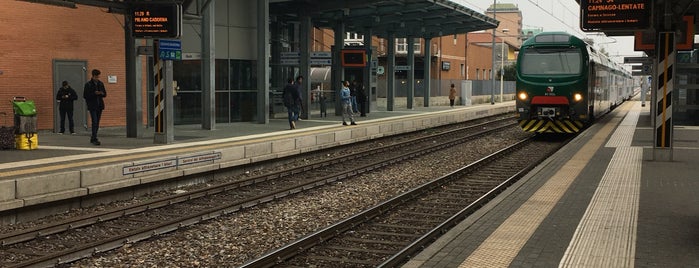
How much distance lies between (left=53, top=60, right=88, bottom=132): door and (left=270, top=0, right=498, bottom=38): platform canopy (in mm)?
8410

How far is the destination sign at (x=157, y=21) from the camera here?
16.2 m

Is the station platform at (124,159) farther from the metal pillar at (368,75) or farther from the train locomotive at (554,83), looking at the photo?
the metal pillar at (368,75)

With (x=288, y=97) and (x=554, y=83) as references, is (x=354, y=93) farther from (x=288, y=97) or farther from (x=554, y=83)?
(x=554, y=83)

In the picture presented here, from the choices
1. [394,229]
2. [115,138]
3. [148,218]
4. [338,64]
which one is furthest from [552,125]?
[148,218]

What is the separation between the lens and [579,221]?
790 cm

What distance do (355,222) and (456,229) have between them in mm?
1703

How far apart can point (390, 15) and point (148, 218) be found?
24511 mm

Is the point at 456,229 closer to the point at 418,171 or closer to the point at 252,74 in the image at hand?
the point at 418,171

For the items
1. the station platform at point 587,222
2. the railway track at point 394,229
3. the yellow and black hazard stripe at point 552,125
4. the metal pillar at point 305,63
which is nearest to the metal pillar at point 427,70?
the metal pillar at point 305,63

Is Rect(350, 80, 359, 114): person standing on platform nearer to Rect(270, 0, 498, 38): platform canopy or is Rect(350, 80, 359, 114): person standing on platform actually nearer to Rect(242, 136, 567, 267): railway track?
Rect(270, 0, 498, 38): platform canopy

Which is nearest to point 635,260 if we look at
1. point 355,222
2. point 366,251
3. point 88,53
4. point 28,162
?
point 366,251

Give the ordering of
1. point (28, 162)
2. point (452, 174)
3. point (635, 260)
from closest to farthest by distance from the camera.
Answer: point (635, 260), point (28, 162), point (452, 174)

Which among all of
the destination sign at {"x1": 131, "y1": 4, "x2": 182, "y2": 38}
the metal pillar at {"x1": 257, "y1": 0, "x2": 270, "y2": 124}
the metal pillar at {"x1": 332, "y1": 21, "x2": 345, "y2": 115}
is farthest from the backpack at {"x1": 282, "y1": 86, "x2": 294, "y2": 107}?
the metal pillar at {"x1": 332, "y1": 21, "x2": 345, "y2": 115}

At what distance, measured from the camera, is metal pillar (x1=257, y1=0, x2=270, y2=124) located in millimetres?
23891
